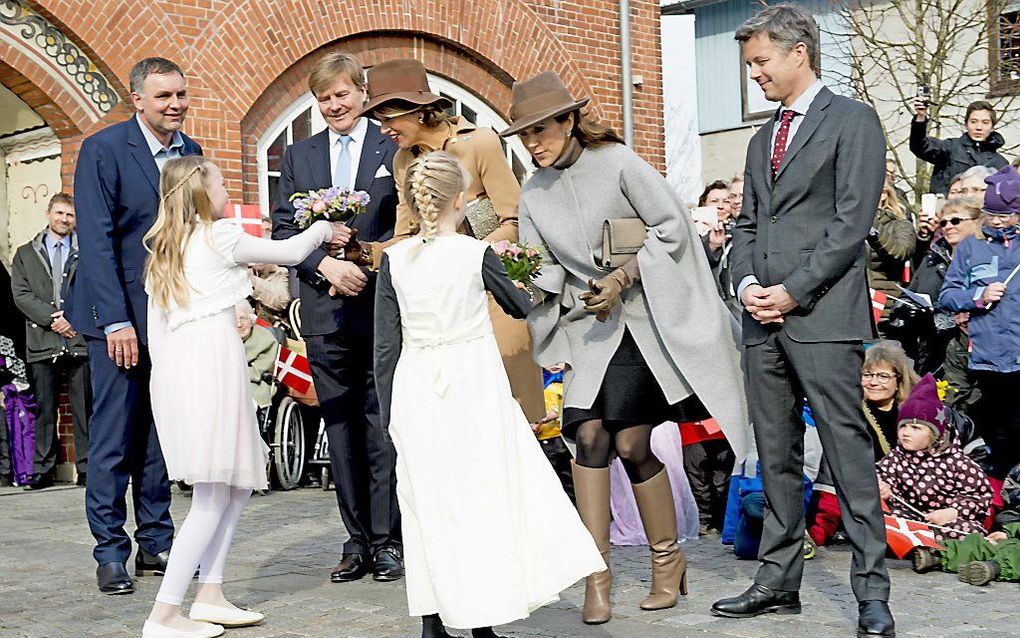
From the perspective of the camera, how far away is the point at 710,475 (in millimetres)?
7734

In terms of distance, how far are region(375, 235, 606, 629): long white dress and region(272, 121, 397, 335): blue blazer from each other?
1.56m

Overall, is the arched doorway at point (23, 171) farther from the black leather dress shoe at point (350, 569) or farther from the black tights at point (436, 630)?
the black tights at point (436, 630)

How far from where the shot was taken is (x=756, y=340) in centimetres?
524

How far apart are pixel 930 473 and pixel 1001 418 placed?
1.49 metres

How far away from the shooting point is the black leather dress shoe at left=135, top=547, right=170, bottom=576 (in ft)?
21.1

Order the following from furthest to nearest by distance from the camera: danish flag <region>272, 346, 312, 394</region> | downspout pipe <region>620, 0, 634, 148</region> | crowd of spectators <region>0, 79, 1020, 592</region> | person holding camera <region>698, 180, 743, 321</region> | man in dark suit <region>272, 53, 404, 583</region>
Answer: downspout pipe <region>620, 0, 634, 148</region> → danish flag <region>272, 346, 312, 394</region> → person holding camera <region>698, 180, 743, 321</region> → crowd of spectators <region>0, 79, 1020, 592</region> → man in dark suit <region>272, 53, 404, 583</region>

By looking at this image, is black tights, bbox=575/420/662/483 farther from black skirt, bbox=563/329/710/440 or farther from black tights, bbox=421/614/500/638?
black tights, bbox=421/614/500/638

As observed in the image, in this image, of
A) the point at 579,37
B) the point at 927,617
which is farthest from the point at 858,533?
the point at 579,37

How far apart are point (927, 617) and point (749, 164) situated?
1.89m

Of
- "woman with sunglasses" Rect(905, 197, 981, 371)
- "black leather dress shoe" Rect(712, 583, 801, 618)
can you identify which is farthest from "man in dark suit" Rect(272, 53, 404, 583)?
"woman with sunglasses" Rect(905, 197, 981, 371)

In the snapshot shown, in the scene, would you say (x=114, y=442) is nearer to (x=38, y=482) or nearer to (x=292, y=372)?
(x=292, y=372)

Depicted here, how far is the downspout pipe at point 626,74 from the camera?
47.5 feet

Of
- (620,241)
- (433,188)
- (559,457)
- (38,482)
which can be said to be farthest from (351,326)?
(38,482)

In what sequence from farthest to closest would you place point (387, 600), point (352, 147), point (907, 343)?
point (907, 343), point (352, 147), point (387, 600)
